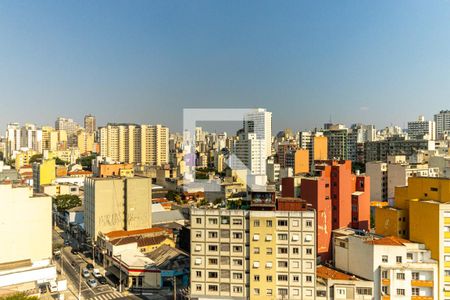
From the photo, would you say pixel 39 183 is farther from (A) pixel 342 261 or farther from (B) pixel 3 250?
(A) pixel 342 261

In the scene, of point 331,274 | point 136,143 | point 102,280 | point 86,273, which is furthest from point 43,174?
point 331,274

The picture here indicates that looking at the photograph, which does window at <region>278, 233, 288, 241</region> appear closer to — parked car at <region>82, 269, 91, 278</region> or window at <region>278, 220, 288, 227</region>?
window at <region>278, 220, 288, 227</region>

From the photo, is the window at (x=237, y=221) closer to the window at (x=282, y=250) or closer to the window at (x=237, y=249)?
the window at (x=237, y=249)

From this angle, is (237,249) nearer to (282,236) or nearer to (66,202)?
(282,236)

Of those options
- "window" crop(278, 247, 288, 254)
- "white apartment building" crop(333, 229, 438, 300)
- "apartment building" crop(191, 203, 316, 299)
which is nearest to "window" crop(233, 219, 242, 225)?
"apartment building" crop(191, 203, 316, 299)

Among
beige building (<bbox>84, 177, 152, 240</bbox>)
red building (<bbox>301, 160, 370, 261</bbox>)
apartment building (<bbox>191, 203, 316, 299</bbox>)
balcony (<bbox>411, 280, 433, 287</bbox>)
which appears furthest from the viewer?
beige building (<bbox>84, 177, 152, 240</bbox>)

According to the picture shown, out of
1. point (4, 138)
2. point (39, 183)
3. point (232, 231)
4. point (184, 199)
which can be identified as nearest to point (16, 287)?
point (232, 231)
